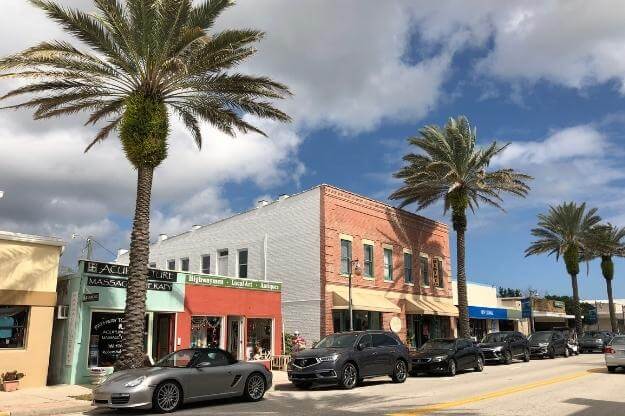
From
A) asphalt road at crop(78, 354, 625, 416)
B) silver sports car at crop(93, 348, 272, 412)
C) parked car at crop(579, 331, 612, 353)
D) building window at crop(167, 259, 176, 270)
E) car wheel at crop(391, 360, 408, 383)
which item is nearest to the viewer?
silver sports car at crop(93, 348, 272, 412)

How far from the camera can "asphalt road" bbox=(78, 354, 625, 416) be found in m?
12.1

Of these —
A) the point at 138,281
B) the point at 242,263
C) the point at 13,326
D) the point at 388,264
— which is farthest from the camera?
the point at 388,264

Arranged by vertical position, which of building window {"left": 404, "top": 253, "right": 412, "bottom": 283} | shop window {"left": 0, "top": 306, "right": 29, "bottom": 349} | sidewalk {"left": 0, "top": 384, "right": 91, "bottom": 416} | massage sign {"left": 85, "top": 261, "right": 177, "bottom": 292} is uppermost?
building window {"left": 404, "top": 253, "right": 412, "bottom": 283}

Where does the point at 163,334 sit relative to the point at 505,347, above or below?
above

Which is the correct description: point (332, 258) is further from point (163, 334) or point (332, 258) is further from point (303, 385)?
point (303, 385)

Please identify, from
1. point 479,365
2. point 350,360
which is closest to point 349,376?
point 350,360

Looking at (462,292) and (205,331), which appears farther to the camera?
(462,292)

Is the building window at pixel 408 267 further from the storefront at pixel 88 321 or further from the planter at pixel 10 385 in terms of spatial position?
the planter at pixel 10 385

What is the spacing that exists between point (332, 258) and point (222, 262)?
824 centimetres

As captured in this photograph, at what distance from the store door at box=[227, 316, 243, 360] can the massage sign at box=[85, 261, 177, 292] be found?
3.86 m

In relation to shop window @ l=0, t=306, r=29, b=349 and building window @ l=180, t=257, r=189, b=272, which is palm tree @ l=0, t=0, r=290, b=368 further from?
building window @ l=180, t=257, r=189, b=272

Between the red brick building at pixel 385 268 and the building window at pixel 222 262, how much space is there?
769cm

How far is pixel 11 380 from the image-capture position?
53.5ft

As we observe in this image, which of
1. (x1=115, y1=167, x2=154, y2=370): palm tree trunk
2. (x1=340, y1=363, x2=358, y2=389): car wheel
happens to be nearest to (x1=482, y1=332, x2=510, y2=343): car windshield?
(x1=340, y1=363, x2=358, y2=389): car wheel
